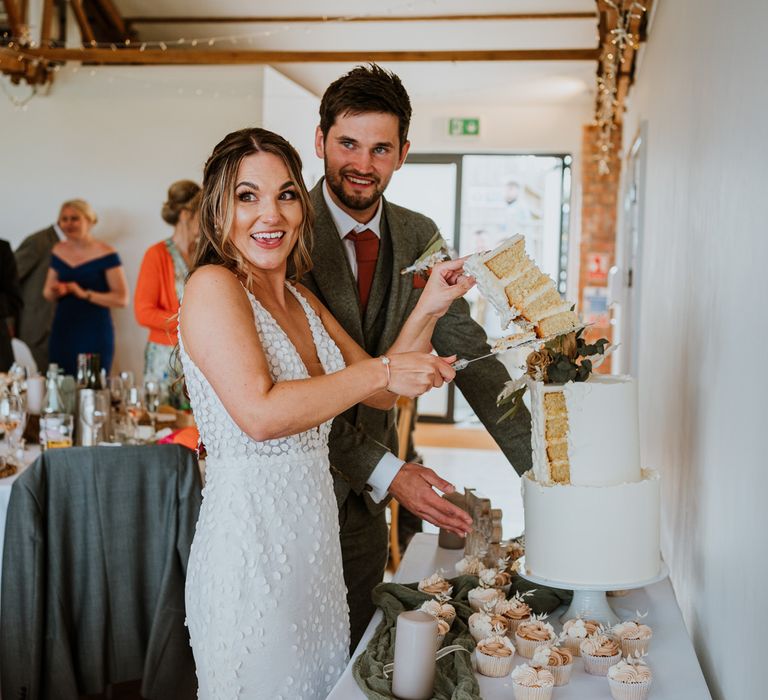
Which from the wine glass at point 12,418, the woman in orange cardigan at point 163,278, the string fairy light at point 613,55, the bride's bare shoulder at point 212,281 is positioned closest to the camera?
the bride's bare shoulder at point 212,281

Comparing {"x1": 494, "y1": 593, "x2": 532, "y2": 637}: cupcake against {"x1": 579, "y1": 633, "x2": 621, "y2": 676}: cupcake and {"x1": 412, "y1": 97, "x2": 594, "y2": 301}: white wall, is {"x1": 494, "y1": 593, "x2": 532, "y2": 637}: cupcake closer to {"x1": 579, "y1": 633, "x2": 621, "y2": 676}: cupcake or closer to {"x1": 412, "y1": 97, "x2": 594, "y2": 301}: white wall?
{"x1": 579, "y1": 633, "x2": 621, "y2": 676}: cupcake

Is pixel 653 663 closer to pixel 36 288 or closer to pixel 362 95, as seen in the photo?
pixel 362 95

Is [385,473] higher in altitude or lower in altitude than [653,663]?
higher

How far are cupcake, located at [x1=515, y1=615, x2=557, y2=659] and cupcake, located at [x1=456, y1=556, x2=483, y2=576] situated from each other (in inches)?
14.0

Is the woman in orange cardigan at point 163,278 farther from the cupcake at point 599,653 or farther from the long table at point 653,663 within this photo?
the cupcake at point 599,653

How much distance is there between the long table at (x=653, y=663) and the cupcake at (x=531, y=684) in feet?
0.22

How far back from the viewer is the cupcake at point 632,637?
70.5 inches

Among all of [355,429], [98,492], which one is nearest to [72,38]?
[98,492]

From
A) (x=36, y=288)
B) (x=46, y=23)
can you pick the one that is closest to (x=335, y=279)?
(x=36, y=288)

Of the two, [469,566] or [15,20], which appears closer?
[469,566]

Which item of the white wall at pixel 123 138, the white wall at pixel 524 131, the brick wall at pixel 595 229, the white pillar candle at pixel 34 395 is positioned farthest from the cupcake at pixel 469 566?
the white wall at pixel 524 131

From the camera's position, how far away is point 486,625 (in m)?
1.82

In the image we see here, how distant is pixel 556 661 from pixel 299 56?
647 centimetres

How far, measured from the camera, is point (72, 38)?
8242 mm
